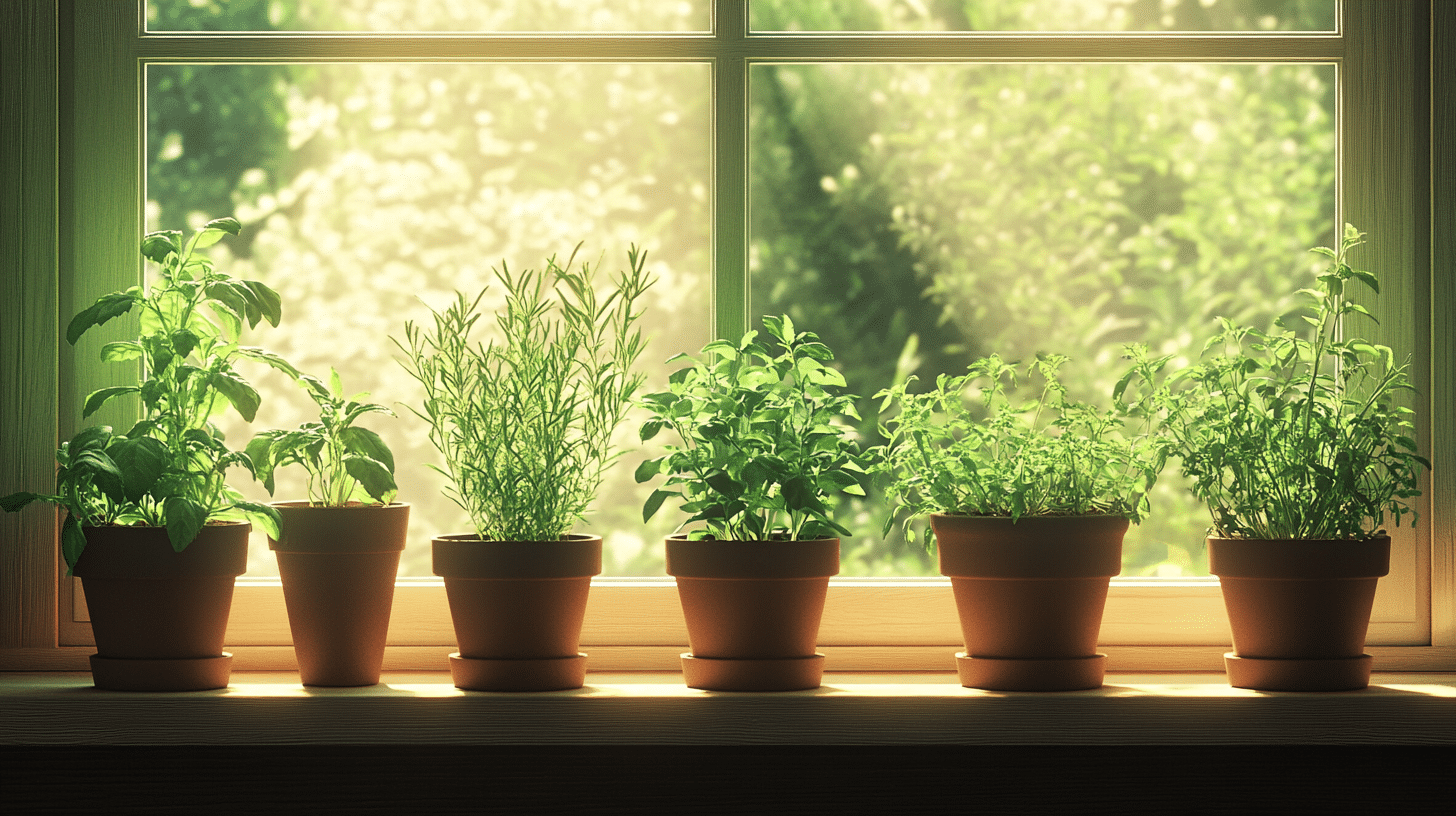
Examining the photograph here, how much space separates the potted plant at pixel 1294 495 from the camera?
1.44 meters

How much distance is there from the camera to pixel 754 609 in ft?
4.77

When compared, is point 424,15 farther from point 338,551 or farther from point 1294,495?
point 1294,495

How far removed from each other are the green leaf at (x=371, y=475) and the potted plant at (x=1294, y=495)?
952 millimetres

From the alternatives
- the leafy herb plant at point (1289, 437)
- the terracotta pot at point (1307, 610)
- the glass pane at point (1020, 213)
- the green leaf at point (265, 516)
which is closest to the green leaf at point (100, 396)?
the green leaf at point (265, 516)

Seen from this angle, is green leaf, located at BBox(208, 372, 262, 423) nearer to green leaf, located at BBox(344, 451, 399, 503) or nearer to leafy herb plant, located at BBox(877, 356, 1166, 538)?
green leaf, located at BBox(344, 451, 399, 503)

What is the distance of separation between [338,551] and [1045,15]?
4.17 ft

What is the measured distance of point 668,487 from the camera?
1.53 m

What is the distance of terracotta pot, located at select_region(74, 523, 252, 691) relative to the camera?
4.64ft

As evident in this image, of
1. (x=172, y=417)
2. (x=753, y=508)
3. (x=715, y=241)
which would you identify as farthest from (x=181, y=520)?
(x=715, y=241)

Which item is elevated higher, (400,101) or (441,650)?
(400,101)
